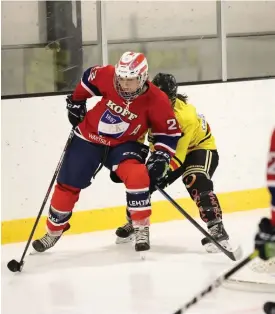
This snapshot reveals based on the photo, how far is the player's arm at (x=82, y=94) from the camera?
386cm

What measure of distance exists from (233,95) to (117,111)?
5.05 feet

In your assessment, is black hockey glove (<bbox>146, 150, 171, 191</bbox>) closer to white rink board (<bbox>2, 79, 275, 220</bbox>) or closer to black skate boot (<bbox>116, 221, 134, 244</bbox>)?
black skate boot (<bbox>116, 221, 134, 244</bbox>)

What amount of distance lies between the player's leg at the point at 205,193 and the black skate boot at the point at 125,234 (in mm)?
495

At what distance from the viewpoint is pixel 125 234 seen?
4395mm

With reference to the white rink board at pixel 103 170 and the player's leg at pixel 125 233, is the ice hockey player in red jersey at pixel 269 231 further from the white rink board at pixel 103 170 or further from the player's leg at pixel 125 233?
the white rink board at pixel 103 170

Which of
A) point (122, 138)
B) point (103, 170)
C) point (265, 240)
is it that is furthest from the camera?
point (103, 170)

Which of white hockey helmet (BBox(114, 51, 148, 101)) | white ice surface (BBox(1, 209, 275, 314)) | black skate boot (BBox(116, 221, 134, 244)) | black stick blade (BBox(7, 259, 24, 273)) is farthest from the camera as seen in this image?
black skate boot (BBox(116, 221, 134, 244))

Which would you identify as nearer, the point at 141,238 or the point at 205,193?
the point at 141,238

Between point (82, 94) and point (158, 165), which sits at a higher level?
point (82, 94)

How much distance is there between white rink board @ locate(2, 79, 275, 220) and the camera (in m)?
4.50

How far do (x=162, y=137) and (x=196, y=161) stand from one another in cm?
35

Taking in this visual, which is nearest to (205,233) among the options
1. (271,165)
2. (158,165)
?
(158,165)

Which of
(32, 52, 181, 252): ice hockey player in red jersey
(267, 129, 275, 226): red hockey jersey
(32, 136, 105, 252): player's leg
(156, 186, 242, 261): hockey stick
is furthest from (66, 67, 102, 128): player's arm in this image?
(267, 129, 275, 226): red hockey jersey

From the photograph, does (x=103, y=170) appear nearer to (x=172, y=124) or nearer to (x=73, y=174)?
(x=73, y=174)
